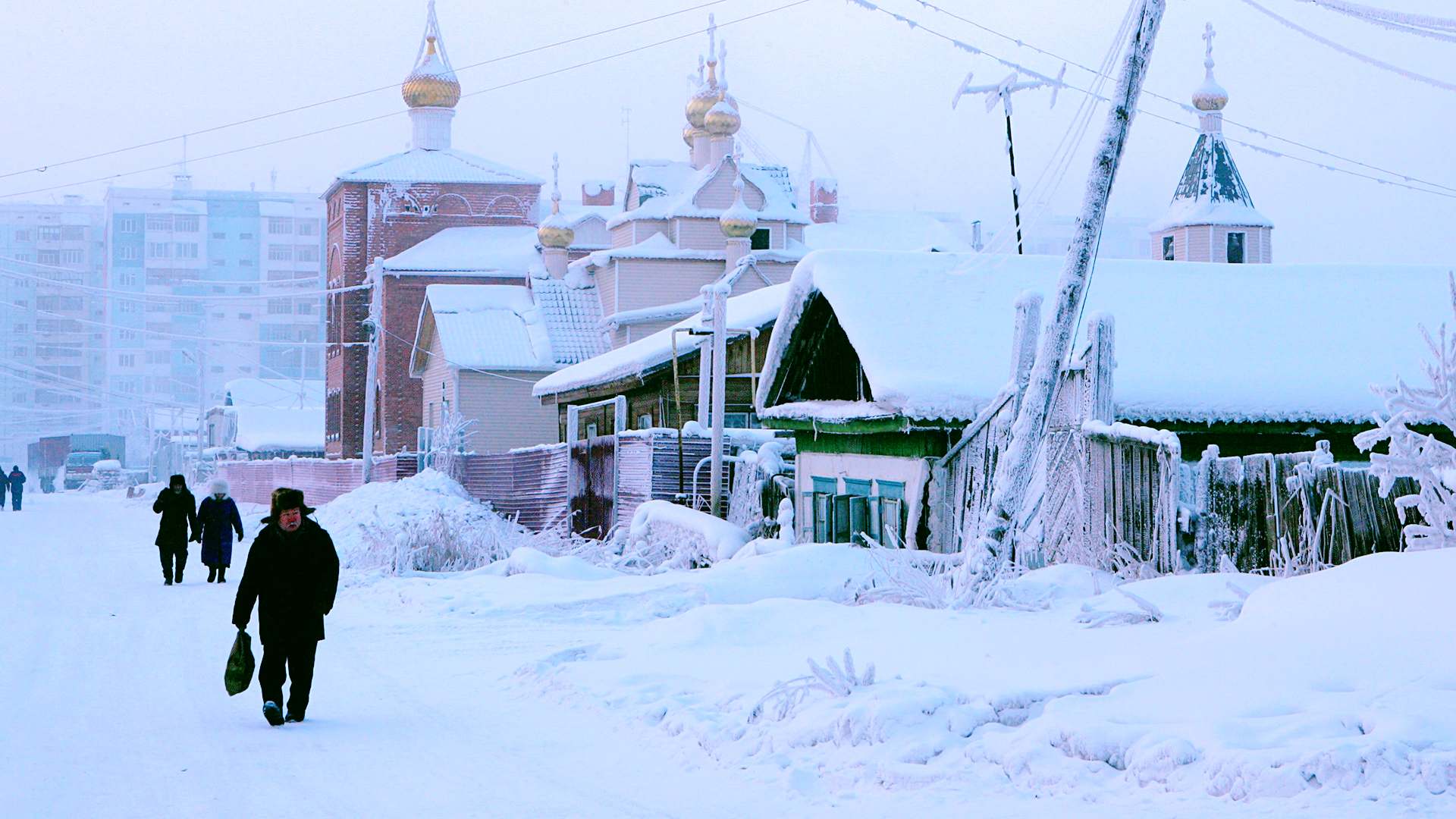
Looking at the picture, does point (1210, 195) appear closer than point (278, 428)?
Yes

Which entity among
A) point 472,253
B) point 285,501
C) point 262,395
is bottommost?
point 285,501


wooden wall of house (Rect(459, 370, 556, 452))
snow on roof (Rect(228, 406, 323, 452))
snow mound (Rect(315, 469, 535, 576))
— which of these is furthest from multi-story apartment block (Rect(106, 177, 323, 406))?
snow mound (Rect(315, 469, 535, 576))

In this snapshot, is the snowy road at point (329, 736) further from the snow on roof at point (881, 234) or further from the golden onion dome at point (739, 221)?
the snow on roof at point (881, 234)

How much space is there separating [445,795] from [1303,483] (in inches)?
274

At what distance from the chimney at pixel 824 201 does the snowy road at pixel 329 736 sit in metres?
69.0

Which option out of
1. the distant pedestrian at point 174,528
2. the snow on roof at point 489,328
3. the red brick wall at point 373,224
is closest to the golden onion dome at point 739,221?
the snow on roof at point 489,328

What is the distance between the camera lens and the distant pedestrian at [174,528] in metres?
20.2

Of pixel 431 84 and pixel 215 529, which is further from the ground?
pixel 431 84

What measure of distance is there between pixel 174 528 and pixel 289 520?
38.0 ft

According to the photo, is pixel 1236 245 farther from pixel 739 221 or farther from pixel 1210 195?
pixel 739 221

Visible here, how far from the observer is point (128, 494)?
216ft

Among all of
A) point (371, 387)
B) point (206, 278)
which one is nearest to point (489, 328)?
point (371, 387)

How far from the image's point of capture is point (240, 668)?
936 centimetres

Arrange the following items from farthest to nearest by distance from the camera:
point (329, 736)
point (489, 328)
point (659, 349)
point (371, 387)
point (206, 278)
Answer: point (206, 278) < point (489, 328) < point (371, 387) < point (659, 349) < point (329, 736)
